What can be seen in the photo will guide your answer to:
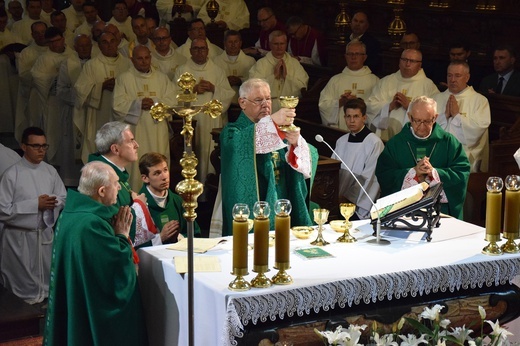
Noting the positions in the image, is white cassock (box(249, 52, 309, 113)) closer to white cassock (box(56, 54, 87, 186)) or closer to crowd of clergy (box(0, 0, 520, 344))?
crowd of clergy (box(0, 0, 520, 344))

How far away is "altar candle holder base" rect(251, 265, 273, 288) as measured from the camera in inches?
203

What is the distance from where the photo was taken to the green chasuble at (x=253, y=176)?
671cm

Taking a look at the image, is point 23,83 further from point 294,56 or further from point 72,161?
point 294,56

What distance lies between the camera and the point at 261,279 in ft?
17.0

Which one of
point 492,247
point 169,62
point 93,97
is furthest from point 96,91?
point 492,247

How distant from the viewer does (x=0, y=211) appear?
8297 millimetres

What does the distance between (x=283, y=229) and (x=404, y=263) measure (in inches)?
32.6

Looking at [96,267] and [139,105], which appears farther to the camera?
[139,105]

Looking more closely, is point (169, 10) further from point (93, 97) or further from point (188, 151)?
point (188, 151)

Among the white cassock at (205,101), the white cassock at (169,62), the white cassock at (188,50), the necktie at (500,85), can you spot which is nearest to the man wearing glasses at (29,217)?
the white cassock at (205,101)

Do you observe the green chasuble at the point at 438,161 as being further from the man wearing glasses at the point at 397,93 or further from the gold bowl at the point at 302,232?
the gold bowl at the point at 302,232

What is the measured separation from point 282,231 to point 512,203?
1.38 metres

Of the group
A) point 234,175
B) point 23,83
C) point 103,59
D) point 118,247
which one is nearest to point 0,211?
point 234,175

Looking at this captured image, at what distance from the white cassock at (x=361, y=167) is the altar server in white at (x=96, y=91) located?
399cm
